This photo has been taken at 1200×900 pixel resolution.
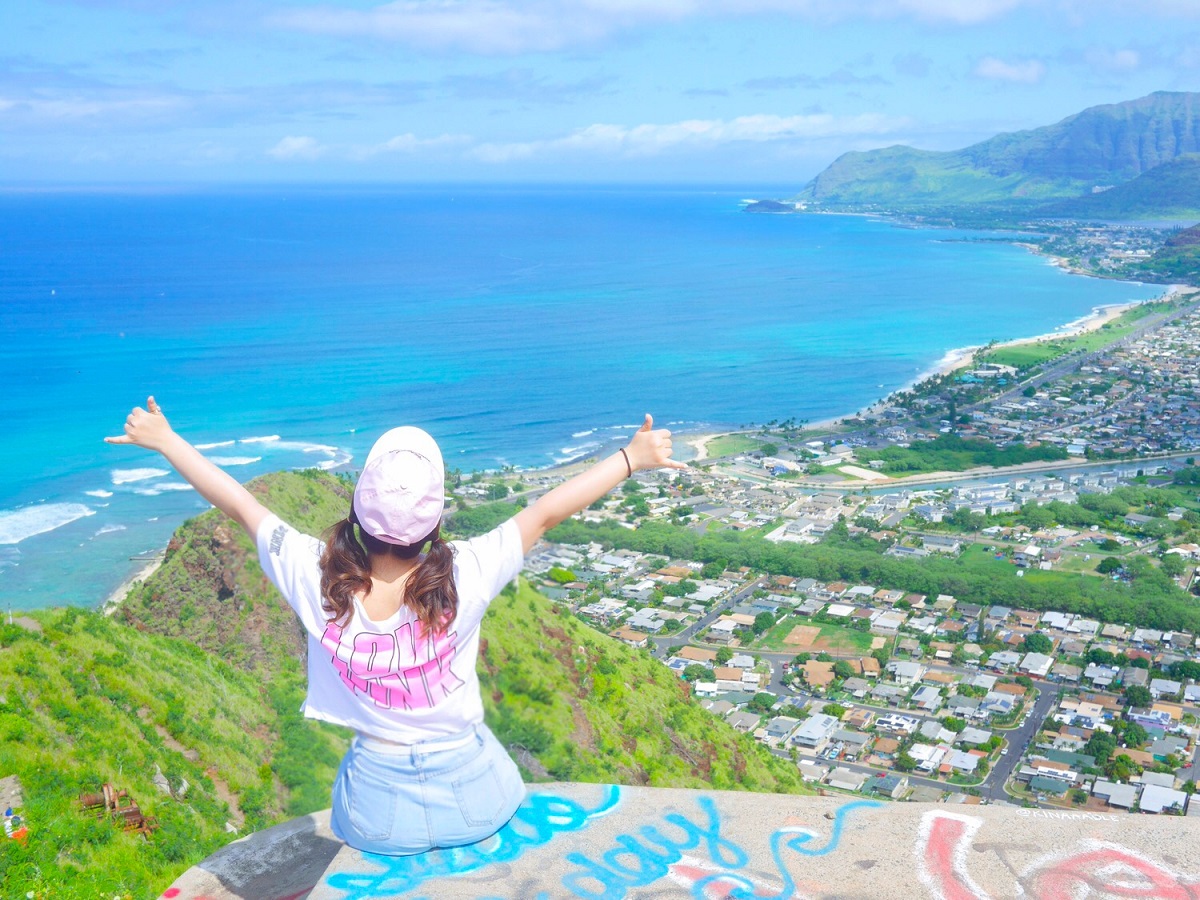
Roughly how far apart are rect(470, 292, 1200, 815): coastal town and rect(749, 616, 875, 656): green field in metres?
0.07

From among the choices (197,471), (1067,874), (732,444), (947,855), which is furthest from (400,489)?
(732,444)

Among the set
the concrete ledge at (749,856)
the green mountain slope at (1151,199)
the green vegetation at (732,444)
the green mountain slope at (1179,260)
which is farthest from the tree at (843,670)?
the green mountain slope at (1151,199)

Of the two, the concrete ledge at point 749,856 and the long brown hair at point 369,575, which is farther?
the concrete ledge at point 749,856

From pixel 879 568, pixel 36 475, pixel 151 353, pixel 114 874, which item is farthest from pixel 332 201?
pixel 114 874

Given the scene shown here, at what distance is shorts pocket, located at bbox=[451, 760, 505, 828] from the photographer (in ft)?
9.95

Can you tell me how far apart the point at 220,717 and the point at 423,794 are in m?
5.71

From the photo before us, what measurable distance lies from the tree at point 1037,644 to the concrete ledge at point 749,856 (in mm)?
22452

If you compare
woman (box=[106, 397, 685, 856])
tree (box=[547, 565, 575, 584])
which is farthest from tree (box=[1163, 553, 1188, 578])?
woman (box=[106, 397, 685, 856])

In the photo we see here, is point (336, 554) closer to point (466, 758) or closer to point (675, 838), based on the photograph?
point (466, 758)

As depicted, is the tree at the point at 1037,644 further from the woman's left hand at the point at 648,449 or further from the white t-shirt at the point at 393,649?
the white t-shirt at the point at 393,649

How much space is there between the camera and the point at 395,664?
2834mm

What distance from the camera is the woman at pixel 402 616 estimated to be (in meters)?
2.70

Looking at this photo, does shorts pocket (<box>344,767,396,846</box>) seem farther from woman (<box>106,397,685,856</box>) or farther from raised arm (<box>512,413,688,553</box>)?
raised arm (<box>512,413,688,553</box>)

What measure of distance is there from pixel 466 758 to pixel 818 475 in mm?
36794
